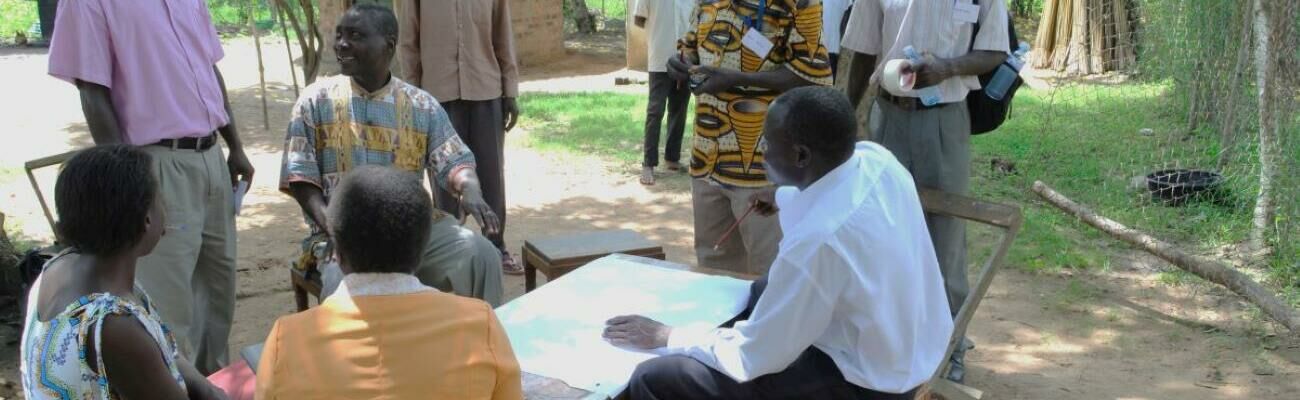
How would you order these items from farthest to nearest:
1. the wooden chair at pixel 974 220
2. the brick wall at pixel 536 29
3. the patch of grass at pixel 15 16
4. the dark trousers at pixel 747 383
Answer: the patch of grass at pixel 15 16, the brick wall at pixel 536 29, the wooden chair at pixel 974 220, the dark trousers at pixel 747 383

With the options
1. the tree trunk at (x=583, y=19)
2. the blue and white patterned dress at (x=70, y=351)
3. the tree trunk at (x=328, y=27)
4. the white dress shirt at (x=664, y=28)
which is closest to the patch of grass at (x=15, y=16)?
the tree trunk at (x=328, y=27)

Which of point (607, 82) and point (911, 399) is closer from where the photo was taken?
point (911, 399)

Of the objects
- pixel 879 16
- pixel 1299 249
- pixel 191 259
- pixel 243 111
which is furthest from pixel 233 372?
pixel 243 111

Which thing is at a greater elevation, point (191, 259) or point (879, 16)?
point (879, 16)

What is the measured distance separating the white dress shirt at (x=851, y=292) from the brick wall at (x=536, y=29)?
1122cm

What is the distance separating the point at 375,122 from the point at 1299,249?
14.0 ft

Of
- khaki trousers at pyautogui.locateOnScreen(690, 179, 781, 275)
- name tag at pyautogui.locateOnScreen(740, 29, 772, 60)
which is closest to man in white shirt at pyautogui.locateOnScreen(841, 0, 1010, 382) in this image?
name tag at pyautogui.locateOnScreen(740, 29, 772, 60)

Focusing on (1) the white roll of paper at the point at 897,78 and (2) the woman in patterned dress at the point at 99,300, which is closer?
(2) the woman in patterned dress at the point at 99,300

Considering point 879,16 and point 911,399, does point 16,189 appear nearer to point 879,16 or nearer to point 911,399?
point 879,16

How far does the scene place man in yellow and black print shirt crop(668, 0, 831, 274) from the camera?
149 inches

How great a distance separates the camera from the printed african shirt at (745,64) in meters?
3.79

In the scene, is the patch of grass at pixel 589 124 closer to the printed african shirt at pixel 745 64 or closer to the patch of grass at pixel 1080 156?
the patch of grass at pixel 1080 156

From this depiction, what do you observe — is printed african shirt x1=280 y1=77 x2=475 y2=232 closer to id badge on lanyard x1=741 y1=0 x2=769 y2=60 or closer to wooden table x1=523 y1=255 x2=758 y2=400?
id badge on lanyard x1=741 y1=0 x2=769 y2=60

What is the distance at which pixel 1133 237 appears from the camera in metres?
5.40
